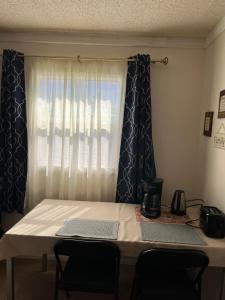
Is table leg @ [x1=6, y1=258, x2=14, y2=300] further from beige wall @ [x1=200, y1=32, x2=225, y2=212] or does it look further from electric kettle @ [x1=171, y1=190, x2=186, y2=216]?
beige wall @ [x1=200, y1=32, x2=225, y2=212]

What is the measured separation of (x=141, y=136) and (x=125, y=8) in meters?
1.10

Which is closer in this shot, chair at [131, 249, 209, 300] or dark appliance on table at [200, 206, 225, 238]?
chair at [131, 249, 209, 300]

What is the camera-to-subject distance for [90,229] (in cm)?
184

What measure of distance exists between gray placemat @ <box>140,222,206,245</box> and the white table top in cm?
4

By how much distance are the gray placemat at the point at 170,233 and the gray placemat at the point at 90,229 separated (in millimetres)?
221

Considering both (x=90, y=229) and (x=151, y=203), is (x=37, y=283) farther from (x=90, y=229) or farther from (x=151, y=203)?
(x=151, y=203)

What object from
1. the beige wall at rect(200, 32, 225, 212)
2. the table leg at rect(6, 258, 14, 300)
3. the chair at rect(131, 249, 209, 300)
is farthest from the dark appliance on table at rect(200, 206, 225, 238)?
the table leg at rect(6, 258, 14, 300)

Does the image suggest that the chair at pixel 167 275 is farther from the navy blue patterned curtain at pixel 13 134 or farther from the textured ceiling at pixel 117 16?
the textured ceiling at pixel 117 16

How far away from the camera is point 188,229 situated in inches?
74.9

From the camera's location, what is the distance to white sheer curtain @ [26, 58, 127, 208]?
248 centimetres

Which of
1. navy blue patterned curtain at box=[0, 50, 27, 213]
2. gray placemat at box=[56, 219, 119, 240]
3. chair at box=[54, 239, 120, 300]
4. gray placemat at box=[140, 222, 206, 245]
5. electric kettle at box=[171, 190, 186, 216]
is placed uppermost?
navy blue patterned curtain at box=[0, 50, 27, 213]

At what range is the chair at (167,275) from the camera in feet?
4.93

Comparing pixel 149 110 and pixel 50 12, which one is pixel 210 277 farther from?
pixel 50 12

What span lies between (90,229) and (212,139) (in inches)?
50.2
